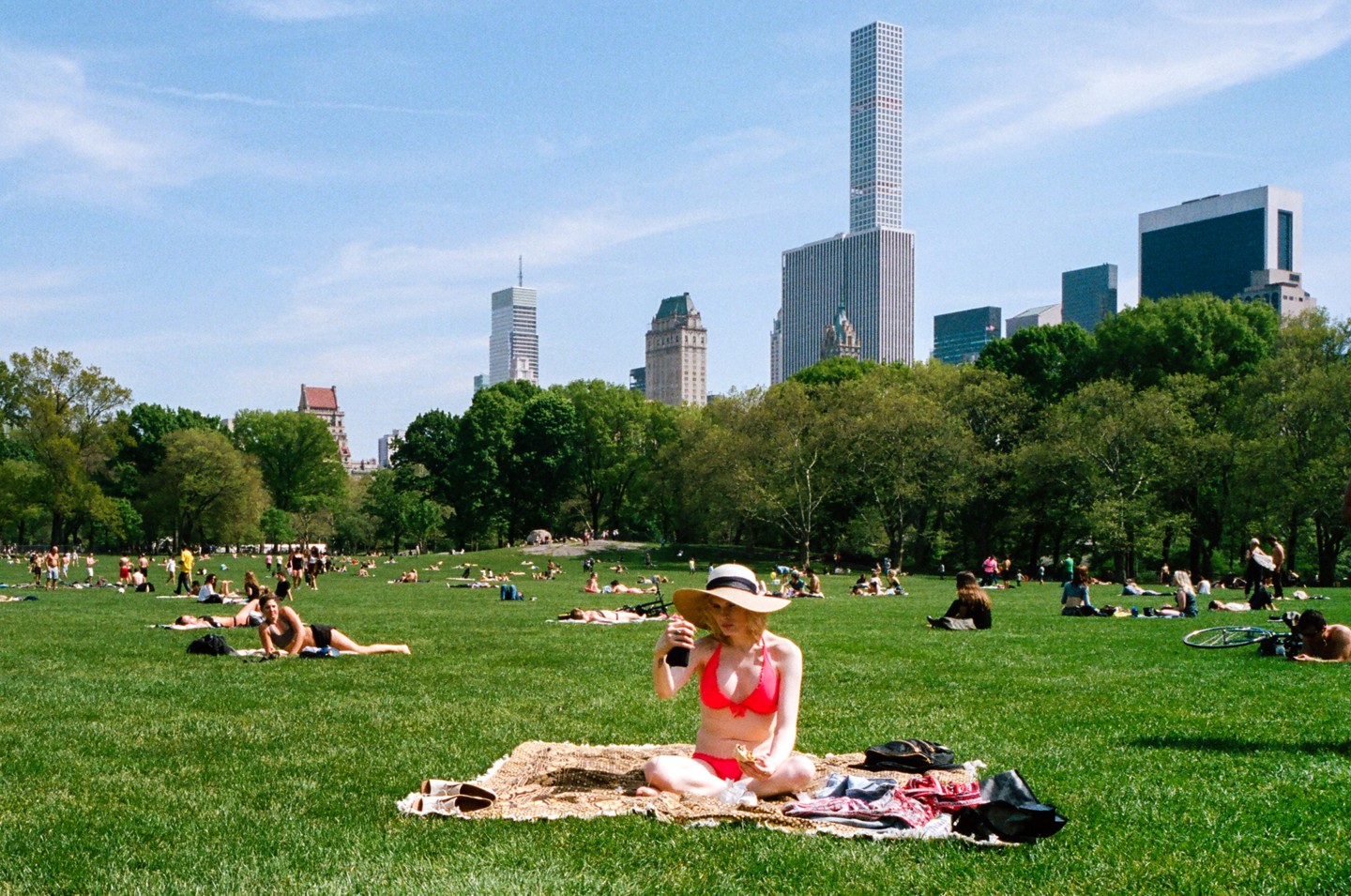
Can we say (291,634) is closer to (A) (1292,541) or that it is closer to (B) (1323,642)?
(B) (1323,642)

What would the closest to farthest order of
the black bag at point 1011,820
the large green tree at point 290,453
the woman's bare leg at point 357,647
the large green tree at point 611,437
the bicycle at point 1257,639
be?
the black bag at point 1011,820, the bicycle at point 1257,639, the woman's bare leg at point 357,647, the large green tree at point 611,437, the large green tree at point 290,453

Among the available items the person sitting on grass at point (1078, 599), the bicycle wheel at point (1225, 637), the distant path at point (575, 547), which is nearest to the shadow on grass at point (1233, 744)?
the bicycle wheel at point (1225, 637)

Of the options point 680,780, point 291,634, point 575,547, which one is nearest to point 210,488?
point 575,547

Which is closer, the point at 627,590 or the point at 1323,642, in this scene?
the point at 1323,642

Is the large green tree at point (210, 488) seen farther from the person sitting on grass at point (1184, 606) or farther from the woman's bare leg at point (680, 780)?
the woman's bare leg at point (680, 780)

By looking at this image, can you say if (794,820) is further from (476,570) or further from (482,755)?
(476,570)

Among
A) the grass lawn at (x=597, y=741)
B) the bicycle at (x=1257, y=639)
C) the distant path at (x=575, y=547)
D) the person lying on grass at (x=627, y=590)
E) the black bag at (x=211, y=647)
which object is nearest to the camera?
the grass lawn at (x=597, y=741)

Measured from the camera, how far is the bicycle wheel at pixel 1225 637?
18.0 metres

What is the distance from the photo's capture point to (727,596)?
311 inches

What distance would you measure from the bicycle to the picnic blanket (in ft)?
31.8

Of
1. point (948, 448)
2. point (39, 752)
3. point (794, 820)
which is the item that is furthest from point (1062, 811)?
point (948, 448)

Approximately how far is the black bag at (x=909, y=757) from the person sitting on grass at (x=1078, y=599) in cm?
2016

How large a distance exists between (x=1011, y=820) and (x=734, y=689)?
200 cm

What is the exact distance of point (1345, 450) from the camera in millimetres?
46000
